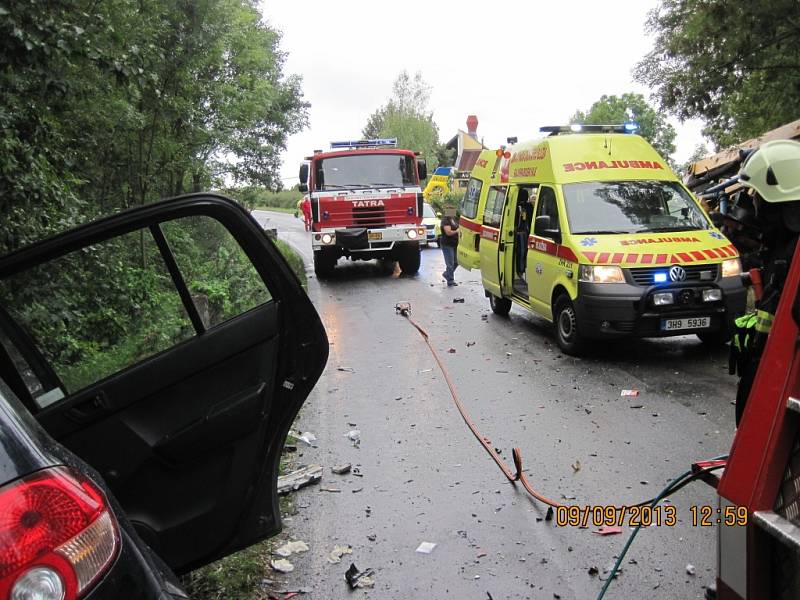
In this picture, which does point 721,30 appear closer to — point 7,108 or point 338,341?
point 338,341

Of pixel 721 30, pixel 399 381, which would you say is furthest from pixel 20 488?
pixel 721 30

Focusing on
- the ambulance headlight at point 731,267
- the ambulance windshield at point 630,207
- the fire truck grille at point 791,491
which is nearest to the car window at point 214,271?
the fire truck grille at point 791,491

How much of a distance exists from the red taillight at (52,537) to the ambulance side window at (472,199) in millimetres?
10468

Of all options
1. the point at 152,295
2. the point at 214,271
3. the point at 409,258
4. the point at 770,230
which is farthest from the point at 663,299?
the point at 409,258

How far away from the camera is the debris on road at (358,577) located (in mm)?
3535

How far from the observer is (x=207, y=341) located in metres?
3.12

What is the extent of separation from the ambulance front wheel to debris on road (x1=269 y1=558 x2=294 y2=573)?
494cm

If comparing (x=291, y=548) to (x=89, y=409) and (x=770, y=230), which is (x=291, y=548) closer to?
(x=89, y=409)

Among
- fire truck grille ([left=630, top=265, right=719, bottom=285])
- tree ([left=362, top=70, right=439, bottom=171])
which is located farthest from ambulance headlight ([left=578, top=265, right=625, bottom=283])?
tree ([left=362, top=70, right=439, bottom=171])

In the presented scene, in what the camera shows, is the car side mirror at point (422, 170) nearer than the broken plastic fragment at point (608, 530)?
No

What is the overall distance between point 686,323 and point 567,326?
1349mm

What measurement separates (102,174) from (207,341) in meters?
8.72

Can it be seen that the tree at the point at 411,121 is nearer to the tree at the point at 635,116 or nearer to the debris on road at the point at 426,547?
the tree at the point at 635,116

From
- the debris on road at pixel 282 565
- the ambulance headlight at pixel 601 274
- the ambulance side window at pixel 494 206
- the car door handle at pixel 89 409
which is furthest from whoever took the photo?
the ambulance side window at pixel 494 206
